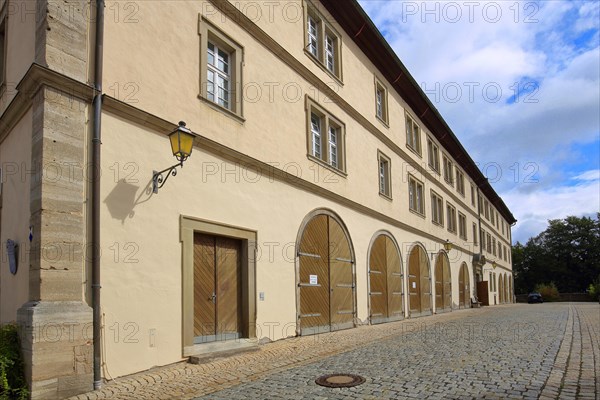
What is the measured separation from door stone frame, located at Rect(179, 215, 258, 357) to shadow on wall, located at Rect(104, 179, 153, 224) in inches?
40.5

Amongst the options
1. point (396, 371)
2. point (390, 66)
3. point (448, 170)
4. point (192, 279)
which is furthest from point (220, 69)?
point (448, 170)

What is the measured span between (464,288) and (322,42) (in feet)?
70.2

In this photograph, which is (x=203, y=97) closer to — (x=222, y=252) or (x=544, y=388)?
(x=222, y=252)

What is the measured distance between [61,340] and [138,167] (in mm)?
2903

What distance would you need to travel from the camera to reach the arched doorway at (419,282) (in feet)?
69.7

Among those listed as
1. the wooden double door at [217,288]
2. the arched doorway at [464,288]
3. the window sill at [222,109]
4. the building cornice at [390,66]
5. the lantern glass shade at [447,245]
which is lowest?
the arched doorway at [464,288]

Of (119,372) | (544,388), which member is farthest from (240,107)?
(544,388)

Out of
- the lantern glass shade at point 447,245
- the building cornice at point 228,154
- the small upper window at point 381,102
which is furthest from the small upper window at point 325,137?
the lantern glass shade at point 447,245

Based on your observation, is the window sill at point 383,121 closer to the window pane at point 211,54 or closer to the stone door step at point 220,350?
the window pane at point 211,54

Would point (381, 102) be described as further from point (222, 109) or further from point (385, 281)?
point (222, 109)

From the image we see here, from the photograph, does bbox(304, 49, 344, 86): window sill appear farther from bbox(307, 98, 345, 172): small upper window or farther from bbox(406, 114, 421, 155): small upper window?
bbox(406, 114, 421, 155): small upper window

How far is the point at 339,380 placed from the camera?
23.3 feet

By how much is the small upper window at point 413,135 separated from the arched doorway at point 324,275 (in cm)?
927

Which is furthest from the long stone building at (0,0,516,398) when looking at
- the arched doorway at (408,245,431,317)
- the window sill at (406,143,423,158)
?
the window sill at (406,143,423,158)
